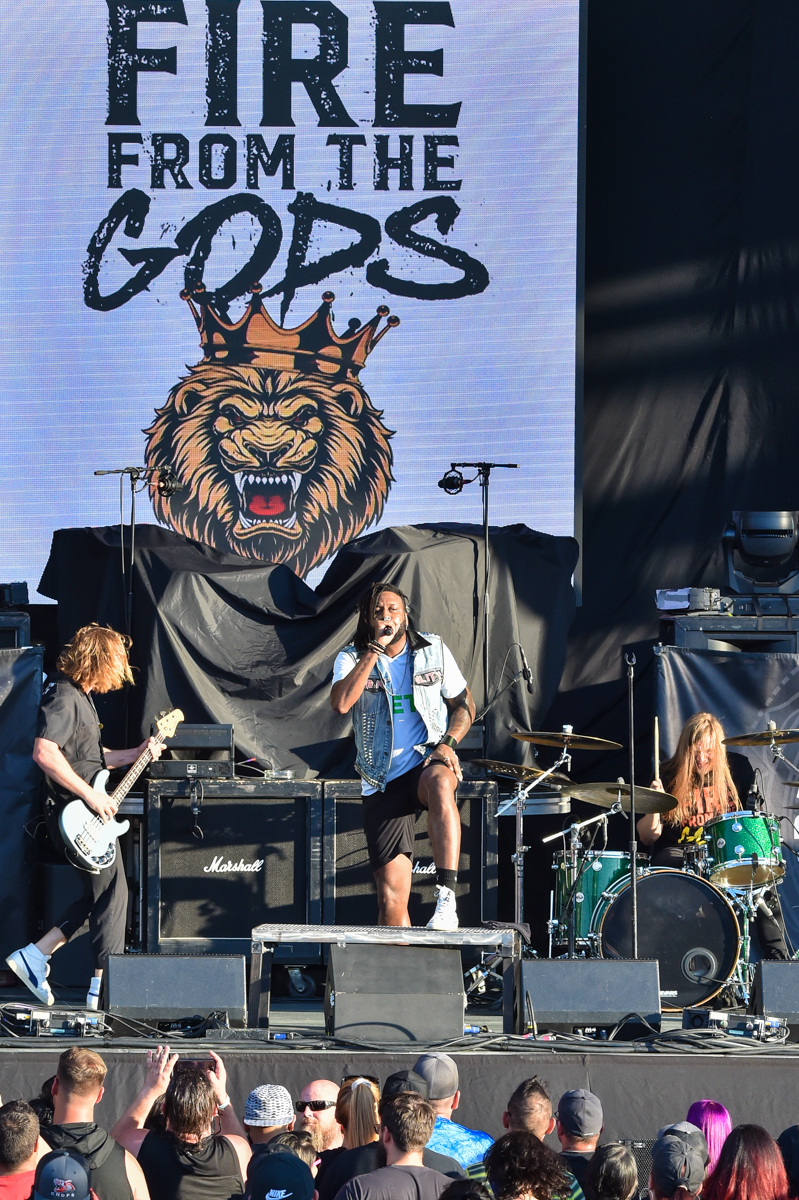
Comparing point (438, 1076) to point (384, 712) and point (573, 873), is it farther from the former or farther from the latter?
point (573, 873)

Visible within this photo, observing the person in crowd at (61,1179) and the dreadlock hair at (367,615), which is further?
the dreadlock hair at (367,615)

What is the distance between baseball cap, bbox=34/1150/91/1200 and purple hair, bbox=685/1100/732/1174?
1.73 meters

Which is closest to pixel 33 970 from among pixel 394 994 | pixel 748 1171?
pixel 394 994

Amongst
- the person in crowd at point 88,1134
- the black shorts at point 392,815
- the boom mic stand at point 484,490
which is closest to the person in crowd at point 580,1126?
the person in crowd at point 88,1134

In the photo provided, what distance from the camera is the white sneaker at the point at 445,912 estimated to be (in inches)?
230

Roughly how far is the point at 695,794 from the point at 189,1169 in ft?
13.4

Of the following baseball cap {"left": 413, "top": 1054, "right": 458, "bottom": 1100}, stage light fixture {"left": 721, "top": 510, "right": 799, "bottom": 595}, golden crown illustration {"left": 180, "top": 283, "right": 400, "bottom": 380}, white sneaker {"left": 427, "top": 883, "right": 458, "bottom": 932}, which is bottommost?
baseball cap {"left": 413, "top": 1054, "right": 458, "bottom": 1100}

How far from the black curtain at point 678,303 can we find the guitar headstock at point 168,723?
2942 millimetres

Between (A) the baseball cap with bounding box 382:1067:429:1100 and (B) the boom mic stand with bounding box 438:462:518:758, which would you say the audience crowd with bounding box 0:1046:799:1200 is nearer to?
(A) the baseball cap with bounding box 382:1067:429:1100

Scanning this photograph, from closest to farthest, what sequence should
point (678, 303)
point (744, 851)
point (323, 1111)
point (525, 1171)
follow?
1. point (525, 1171)
2. point (323, 1111)
3. point (744, 851)
4. point (678, 303)

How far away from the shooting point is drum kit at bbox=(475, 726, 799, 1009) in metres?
6.57

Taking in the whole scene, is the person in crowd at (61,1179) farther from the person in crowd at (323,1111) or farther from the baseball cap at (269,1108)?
the person in crowd at (323,1111)

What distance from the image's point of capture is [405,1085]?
3887mm

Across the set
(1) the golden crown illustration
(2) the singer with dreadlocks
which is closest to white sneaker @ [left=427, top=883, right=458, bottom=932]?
(2) the singer with dreadlocks
